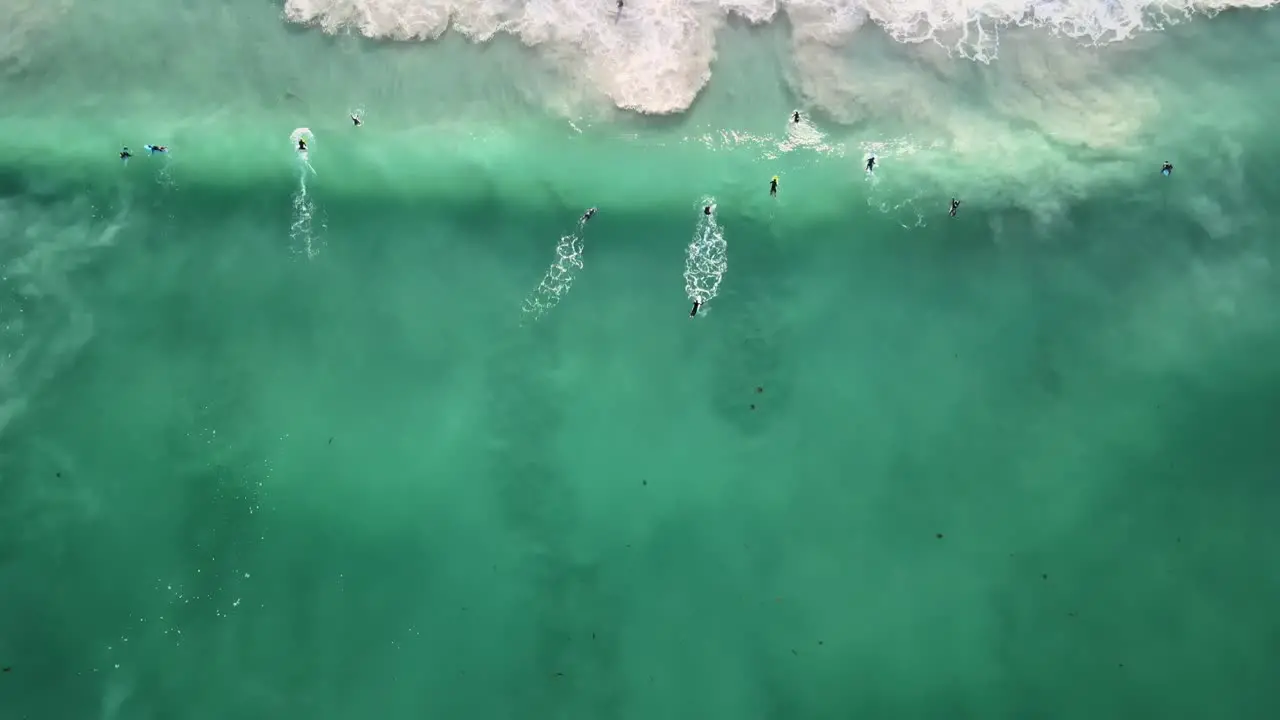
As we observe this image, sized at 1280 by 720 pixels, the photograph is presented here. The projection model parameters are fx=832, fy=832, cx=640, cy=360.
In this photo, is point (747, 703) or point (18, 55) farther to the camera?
point (18, 55)

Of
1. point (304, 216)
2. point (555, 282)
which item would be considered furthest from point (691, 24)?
point (304, 216)

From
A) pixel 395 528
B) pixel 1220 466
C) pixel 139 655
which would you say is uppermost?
pixel 1220 466

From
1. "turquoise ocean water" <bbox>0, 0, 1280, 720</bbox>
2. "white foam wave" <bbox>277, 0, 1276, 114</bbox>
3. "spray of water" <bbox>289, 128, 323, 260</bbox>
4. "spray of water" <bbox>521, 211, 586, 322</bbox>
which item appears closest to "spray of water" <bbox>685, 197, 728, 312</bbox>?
"turquoise ocean water" <bbox>0, 0, 1280, 720</bbox>

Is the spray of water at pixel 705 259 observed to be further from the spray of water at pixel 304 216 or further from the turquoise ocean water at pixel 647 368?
the spray of water at pixel 304 216

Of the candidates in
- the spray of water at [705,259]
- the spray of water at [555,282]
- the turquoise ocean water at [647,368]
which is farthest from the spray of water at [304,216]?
the spray of water at [705,259]

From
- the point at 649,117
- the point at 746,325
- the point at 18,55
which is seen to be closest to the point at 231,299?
the point at 18,55

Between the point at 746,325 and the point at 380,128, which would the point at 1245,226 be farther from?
the point at 380,128
